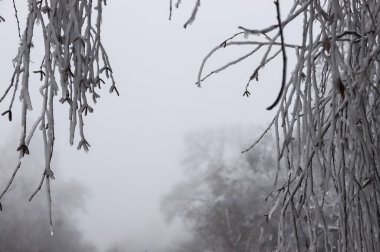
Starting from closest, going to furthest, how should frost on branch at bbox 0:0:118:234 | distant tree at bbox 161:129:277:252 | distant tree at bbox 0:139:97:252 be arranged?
frost on branch at bbox 0:0:118:234
distant tree at bbox 161:129:277:252
distant tree at bbox 0:139:97:252

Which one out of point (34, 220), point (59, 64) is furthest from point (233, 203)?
point (59, 64)

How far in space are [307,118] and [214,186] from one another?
40.2 ft

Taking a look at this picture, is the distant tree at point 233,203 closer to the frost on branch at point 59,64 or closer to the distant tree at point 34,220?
the distant tree at point 34,220

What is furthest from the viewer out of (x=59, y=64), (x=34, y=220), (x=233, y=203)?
(x=34, y=220)

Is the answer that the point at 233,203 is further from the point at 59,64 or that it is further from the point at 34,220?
A: the point at 59,64

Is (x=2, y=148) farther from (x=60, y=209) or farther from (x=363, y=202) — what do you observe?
(x=363, y=202)

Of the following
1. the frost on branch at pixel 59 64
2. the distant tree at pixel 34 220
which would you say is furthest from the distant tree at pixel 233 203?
the frost on branch at pixel 59 64

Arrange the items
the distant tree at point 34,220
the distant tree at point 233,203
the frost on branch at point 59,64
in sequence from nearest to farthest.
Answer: the frost on branch at point 59,64 → the distant tree at point 233,203 → the distant tree at point 34,220

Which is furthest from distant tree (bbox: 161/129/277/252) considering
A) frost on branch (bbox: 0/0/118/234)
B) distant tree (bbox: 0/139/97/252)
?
frost on branch (bbox: 0/0/118/234)

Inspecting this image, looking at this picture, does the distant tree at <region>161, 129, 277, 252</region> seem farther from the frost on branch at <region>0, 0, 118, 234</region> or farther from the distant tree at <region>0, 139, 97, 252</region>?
the frost on branch at <region>0, 0, 118, 234</region>

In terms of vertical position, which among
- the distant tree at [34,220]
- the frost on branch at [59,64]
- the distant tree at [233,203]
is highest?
the frost on branch at [59,64]

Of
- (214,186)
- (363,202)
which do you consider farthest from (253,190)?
(363,202)

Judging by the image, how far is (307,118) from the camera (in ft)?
3.35

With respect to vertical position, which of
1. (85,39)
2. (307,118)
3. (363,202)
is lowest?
(363,202)
